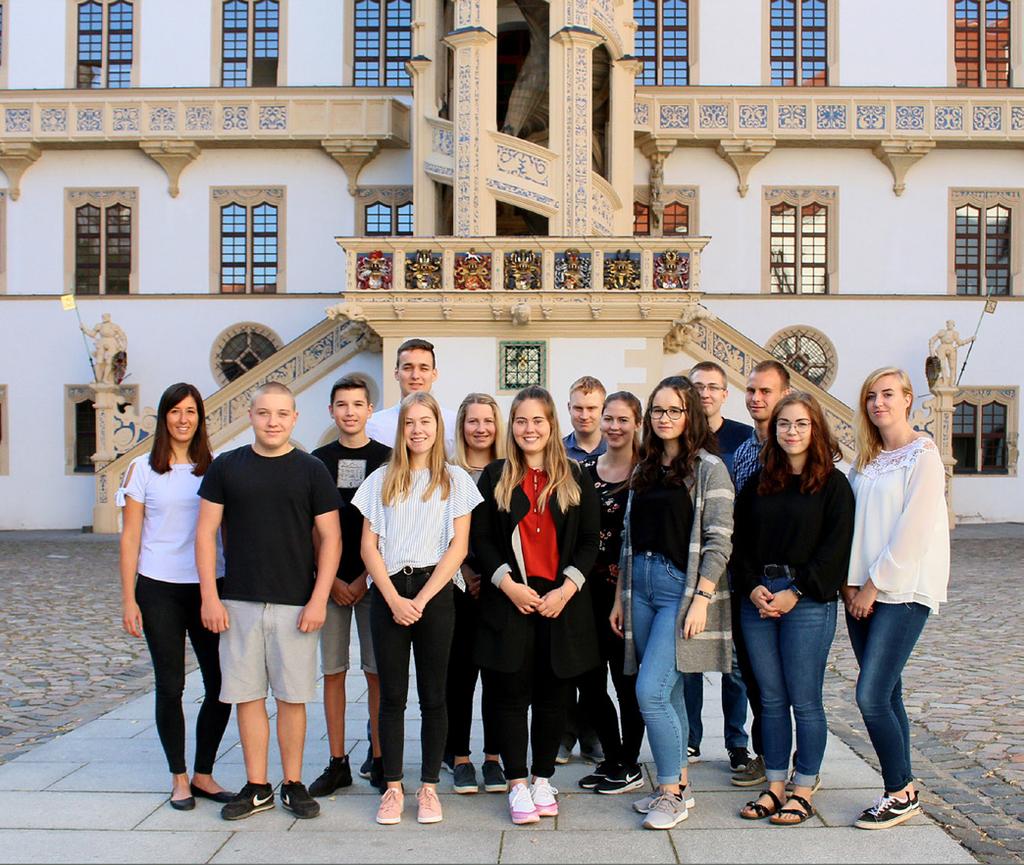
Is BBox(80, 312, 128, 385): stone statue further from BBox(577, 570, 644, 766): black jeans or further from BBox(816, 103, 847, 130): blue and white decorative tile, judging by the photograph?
BBox(577, 570, 644, 766): black jeans

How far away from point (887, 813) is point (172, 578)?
11.9ft

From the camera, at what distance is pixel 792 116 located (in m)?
26.0

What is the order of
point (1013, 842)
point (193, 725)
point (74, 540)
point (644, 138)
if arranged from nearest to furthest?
point (1013, 842), point (193, 725), point (74, 540), point (644, 138)

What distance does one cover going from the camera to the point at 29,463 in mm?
26531

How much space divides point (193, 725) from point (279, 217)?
20.2 meters

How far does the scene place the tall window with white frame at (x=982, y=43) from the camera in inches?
1057

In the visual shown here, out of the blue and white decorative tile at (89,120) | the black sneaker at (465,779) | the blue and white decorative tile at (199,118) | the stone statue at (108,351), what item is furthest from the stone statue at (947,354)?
the black sneaker at (465,779)

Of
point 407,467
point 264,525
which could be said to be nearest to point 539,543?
point 407,467

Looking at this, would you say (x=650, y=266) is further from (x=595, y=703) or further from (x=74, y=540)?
(x=595, y=703)

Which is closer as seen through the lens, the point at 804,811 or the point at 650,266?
the point at 804,811

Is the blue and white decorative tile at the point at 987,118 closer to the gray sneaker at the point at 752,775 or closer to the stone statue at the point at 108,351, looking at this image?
the stone statue at the point at 108,351

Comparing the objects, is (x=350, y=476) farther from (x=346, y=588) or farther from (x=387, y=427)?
(x=387, y=427)

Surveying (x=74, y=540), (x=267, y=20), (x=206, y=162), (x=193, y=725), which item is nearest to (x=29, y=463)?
(x=74, y=540)

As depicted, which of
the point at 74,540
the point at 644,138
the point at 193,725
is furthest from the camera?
the point at 644,138
